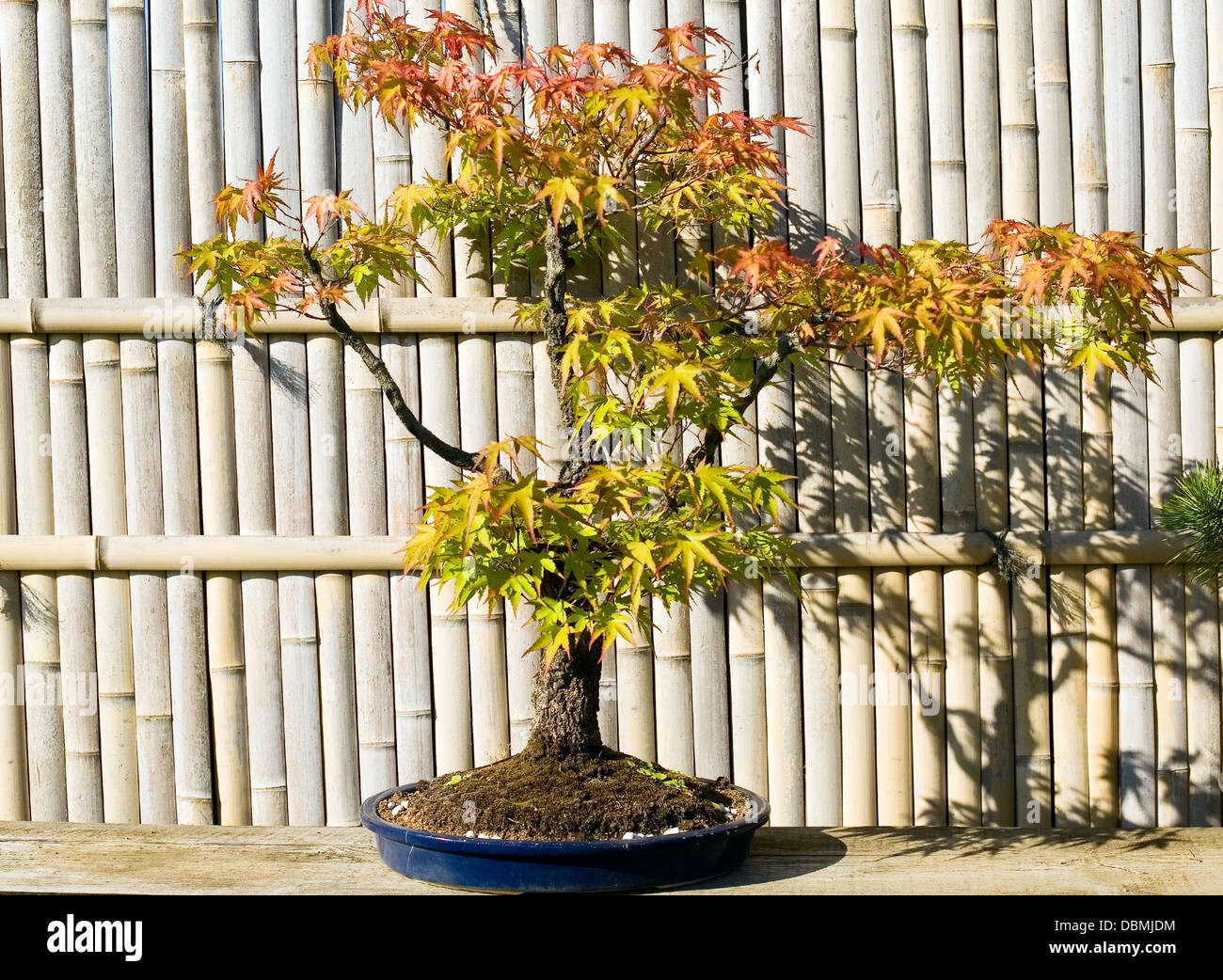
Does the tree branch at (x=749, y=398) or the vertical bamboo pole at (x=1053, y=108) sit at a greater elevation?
the vertical bamboo pole at (x=1053, y=108)

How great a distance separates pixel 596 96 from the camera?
2.06 meters

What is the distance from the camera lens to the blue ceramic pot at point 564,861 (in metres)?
1.97

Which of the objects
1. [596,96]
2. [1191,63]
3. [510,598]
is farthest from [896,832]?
[1191,63]

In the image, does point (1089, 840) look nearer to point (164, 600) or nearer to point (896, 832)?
point (896, 832)

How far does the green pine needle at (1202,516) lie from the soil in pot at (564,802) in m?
1.07

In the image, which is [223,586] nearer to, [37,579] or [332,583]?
[332,583]

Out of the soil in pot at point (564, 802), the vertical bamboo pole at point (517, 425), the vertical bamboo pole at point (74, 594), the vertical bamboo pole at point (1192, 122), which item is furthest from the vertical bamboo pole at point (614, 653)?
the vertical bamboo pole at point (1192, 122)

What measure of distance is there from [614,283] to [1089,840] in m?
1.52

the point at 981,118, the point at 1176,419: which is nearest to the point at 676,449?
the point at 981,118

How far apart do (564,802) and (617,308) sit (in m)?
0.87

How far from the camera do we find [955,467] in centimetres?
278

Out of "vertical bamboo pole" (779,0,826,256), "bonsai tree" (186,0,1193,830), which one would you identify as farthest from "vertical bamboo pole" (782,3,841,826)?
"bonsai tree" (186,0,1193,830)

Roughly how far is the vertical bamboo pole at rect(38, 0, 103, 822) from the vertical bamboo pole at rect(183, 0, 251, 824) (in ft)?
0.88

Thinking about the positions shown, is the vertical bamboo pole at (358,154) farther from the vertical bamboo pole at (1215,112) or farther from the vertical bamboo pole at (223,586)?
the vertical bamboo pole at (1215,112)
